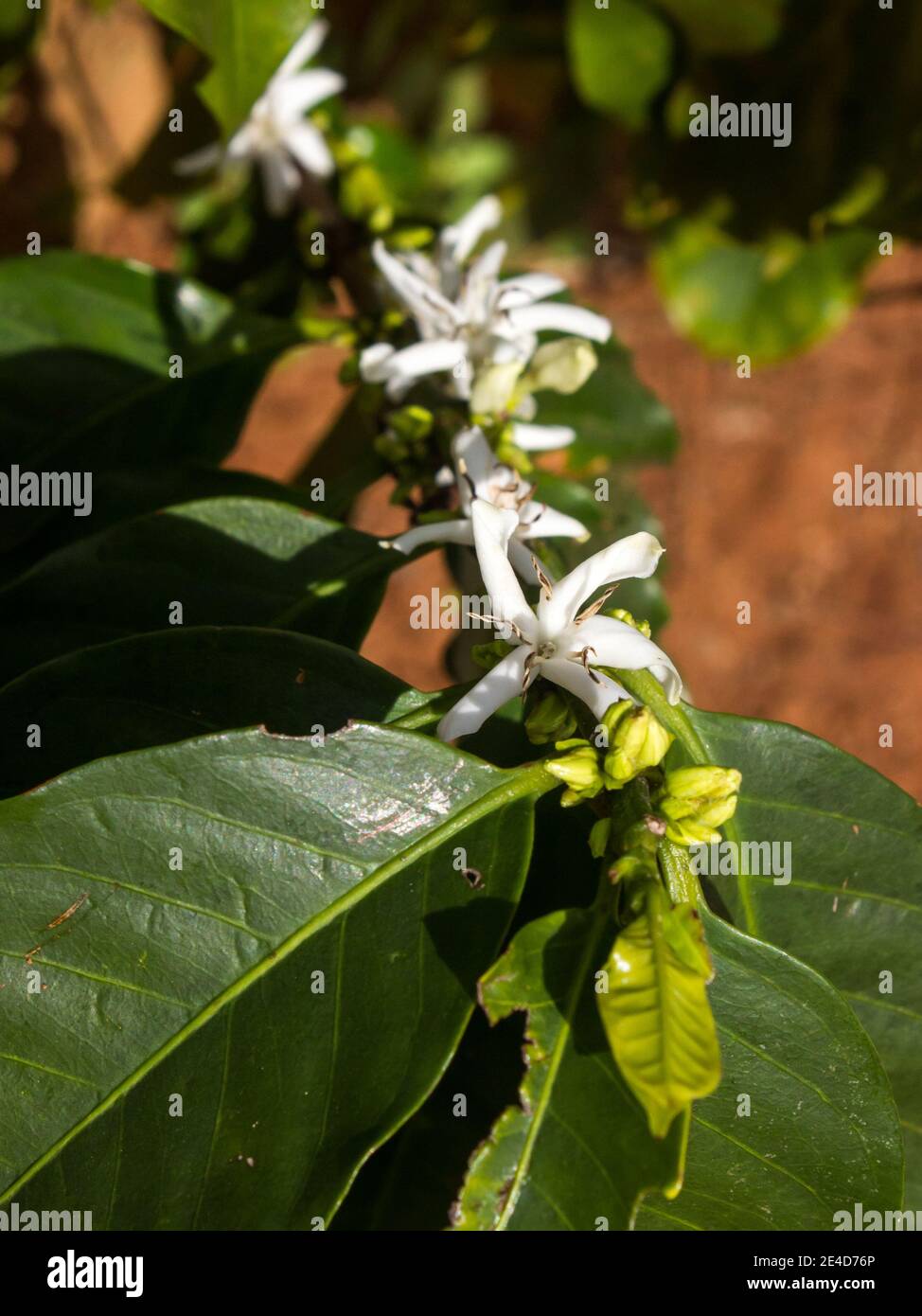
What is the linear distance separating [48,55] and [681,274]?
230 cm

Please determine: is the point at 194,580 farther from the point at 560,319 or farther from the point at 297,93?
the point at 297,93

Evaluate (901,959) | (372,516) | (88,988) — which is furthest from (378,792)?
(372,516)

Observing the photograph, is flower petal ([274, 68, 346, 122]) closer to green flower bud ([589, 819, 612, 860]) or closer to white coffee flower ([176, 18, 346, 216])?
white coffee flower ([176, 18, 346, 216])

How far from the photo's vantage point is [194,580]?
142 centimetres

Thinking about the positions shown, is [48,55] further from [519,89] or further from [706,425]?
[706,425]

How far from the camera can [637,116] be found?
3.01 metres

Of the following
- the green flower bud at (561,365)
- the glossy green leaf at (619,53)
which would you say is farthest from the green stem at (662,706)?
the glossy green leaf at (619,53)

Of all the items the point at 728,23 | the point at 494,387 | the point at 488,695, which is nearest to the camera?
the point at 488,695

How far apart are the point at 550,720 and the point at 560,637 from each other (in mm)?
89

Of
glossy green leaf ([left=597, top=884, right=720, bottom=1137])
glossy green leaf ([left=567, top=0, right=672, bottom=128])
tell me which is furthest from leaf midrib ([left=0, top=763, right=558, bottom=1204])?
glossy green leaf ([left=567, top=0, right=672, bottom=128])

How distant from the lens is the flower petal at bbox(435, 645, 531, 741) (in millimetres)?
1146

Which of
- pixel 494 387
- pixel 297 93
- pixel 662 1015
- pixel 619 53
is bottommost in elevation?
pixel 662 1015

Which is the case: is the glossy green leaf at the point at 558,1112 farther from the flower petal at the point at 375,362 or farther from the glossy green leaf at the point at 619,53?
the glossy green leaf at the point at 619,53

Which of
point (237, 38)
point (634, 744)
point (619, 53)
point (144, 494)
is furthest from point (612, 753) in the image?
point (619, 53)
